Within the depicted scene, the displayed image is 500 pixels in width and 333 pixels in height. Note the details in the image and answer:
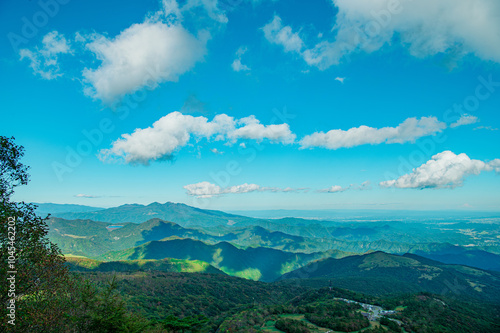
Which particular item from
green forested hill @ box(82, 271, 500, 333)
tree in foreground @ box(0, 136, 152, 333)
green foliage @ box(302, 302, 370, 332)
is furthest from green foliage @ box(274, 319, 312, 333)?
tree in foreground @ box(0, 136, 152, 333)

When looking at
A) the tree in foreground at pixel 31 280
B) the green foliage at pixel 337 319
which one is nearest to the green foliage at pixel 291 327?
the green foliage at pixel 337 319

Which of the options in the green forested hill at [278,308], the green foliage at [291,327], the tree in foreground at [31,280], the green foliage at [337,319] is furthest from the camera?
the green forested hill at [278,308]

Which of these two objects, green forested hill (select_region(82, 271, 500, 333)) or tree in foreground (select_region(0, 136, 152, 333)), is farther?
green forested hill (select_region(82, 271, 500, 333))

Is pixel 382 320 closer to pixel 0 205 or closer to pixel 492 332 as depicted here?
pixel 492 332

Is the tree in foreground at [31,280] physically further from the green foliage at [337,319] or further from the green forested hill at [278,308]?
the green foliage at [337,319]

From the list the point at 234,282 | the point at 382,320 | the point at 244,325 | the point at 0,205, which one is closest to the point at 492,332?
the point at 382,320

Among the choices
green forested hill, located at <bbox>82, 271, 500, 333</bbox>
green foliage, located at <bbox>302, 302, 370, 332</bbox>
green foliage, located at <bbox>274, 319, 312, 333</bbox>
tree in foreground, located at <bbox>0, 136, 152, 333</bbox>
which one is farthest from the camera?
green forested hill, located at <bbox>82, 271, 500, 333</bbox>

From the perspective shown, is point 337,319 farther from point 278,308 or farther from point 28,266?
point 28,266

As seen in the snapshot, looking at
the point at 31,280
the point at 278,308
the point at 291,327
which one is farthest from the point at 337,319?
the point at 31,280

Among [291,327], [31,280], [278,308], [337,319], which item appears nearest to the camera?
[31,280]

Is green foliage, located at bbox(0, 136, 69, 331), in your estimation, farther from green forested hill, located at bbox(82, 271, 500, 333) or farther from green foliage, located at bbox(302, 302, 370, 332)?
green foliage, located at bbox(302, 302, 370, 332)

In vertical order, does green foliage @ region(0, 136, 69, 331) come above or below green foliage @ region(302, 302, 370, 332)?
above

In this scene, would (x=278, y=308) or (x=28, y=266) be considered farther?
(x=278, y=308)
